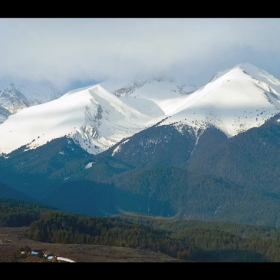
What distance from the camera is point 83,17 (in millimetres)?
10148
